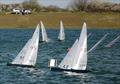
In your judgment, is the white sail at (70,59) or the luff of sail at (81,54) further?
the white sail at (70,59)

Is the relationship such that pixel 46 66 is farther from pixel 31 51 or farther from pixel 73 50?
pixel 73 50

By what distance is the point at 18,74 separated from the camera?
Answer: 68562 millimetres

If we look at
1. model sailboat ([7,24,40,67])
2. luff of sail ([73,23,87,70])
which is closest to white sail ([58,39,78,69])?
luff of sail ([73,23,87,70])

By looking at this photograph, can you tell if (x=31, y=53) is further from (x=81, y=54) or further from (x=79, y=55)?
(x=81, y=54)

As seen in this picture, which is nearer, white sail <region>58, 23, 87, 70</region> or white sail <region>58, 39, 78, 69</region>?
white sail <region>58, 23, 87, 70</region>

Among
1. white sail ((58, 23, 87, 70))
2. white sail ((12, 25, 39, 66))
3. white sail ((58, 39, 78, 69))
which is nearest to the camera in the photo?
white sail ((58, 23, 87, 70))

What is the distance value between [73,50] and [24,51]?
1004 centimetres

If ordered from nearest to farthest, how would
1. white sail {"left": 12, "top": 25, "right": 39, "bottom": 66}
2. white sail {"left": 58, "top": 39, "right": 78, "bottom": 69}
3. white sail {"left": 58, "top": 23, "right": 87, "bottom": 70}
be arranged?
white sail {"left": 58, "top": 23, "right": 87, "bottom": 70} → white sail {"left": 58, "top": 39, "right": 78, "bottom": 69} → white sail {"left": 12, "top": 25, "right": 39, "bottom": 66}

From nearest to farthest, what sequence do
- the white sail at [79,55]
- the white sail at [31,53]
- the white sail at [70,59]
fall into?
the white sail at [79,55] → the white sail at [70,59] → the white sail at [31,53]

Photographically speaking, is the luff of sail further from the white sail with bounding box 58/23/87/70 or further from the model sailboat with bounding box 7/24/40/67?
the model sailboat with bounding box 7/24/40/67

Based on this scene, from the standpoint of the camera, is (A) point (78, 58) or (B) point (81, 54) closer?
(B) point (81, 54)

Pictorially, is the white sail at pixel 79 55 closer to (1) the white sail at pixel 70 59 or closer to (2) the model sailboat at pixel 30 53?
(1) the white sail at pixel 70 59

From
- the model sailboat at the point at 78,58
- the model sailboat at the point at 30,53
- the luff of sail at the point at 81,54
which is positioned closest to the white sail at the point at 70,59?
the model sailboat at the point at 78,58

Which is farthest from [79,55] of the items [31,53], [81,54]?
[31,53]
